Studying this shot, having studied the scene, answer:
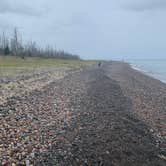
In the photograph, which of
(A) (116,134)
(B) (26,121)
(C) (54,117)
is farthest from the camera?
(C) (54,117)

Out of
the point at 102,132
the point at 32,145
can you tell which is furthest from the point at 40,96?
the point at 32,145

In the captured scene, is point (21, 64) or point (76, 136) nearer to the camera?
point (76, 136)

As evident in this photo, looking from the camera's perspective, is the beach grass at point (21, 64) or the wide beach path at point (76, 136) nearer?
the wide beach path at point (76, 136)

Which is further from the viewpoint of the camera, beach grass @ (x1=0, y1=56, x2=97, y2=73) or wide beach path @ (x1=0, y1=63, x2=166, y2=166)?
beach grass @ (x1=0, y1=56, x2=97, y2=73)

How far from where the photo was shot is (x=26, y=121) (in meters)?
13.8

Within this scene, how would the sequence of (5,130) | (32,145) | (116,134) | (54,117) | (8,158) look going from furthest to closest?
(54,117)
(116,134)
(5,130)
(32,145)
(8,158)

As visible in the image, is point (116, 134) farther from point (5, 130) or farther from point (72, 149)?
point (5, 130)

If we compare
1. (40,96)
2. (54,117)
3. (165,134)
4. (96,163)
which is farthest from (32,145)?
(40,96)

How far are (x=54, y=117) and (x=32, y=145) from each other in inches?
186

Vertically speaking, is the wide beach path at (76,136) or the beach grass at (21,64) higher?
the wide beach path at (76,136)

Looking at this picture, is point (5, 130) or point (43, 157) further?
point (5, 130)

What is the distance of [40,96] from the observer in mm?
21094

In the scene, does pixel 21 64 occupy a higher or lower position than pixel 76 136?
lower

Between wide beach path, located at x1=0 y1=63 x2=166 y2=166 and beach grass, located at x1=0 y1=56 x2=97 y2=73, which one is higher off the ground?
wide beach path, located at x1=0 y1=63 x2=166 y2=166
